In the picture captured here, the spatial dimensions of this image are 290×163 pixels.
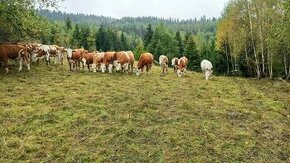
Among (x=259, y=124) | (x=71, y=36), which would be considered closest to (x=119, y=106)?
(x=259, y=124)

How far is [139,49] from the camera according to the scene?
3246 inches

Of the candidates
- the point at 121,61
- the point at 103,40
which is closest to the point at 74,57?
the point at 121,61

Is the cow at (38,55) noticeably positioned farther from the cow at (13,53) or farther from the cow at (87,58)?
the cow at (87,58)

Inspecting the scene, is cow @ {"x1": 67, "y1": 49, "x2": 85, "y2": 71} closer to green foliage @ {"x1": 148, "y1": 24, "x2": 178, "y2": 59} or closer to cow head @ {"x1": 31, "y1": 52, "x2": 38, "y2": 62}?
cow head @ {"x1": 31, "y1": 52, "x2": 38, "y2": 62}

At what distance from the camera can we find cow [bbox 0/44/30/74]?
2447 centimetres

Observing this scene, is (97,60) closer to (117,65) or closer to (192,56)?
(117,65)

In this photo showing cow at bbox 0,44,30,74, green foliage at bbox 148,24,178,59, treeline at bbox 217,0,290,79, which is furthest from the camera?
green foliage at bbox 148,24,178,59

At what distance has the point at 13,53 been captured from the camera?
82.3ft

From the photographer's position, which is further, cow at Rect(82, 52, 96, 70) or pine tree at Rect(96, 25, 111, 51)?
pine tree at Rect(96, 25, 111, 51)

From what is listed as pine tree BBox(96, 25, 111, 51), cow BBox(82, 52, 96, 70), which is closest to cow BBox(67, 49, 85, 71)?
cow BBox(82, 52, 96, 70)

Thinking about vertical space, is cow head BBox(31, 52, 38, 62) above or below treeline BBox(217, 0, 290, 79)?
below

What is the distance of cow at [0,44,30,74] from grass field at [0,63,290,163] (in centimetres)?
129

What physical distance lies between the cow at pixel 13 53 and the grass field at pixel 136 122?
1.29m

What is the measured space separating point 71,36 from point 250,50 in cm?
5742
